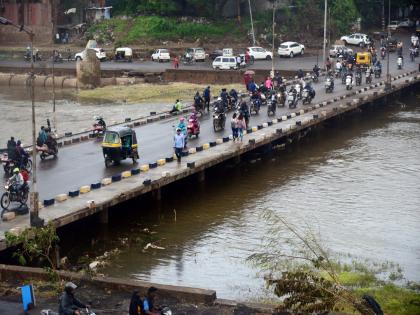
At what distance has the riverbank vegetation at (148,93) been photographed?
59969 mm

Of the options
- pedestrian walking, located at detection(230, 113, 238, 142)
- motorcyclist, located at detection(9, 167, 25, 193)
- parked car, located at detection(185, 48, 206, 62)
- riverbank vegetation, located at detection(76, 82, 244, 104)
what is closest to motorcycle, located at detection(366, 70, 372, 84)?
riverbank vegetation, located at detection(76, 82, 244, 104)

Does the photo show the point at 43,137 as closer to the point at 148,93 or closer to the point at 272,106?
the point at 272,106

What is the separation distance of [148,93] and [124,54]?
49.5ft

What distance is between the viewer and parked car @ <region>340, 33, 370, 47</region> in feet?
254

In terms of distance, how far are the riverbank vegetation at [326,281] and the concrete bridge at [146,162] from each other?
4.17m

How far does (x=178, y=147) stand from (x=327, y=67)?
3163 centimetres

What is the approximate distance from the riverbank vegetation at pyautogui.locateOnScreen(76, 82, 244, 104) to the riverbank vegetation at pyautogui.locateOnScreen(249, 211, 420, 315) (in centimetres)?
3176

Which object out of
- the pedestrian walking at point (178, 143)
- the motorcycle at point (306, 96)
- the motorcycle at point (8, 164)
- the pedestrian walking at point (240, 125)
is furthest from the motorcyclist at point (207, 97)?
the motorcycle at point (8, 164)

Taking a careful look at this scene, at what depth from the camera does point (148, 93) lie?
6181 centimetres

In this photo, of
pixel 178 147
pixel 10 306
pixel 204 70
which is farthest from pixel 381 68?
pixel 10 306

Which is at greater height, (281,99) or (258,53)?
(258,53)

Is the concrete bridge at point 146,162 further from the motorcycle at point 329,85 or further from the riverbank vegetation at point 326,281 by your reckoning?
the riverbank vegetation at point 326,281

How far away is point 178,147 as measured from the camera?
3131 centimetres

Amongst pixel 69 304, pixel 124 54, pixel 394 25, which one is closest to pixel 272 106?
pixel 69 304
